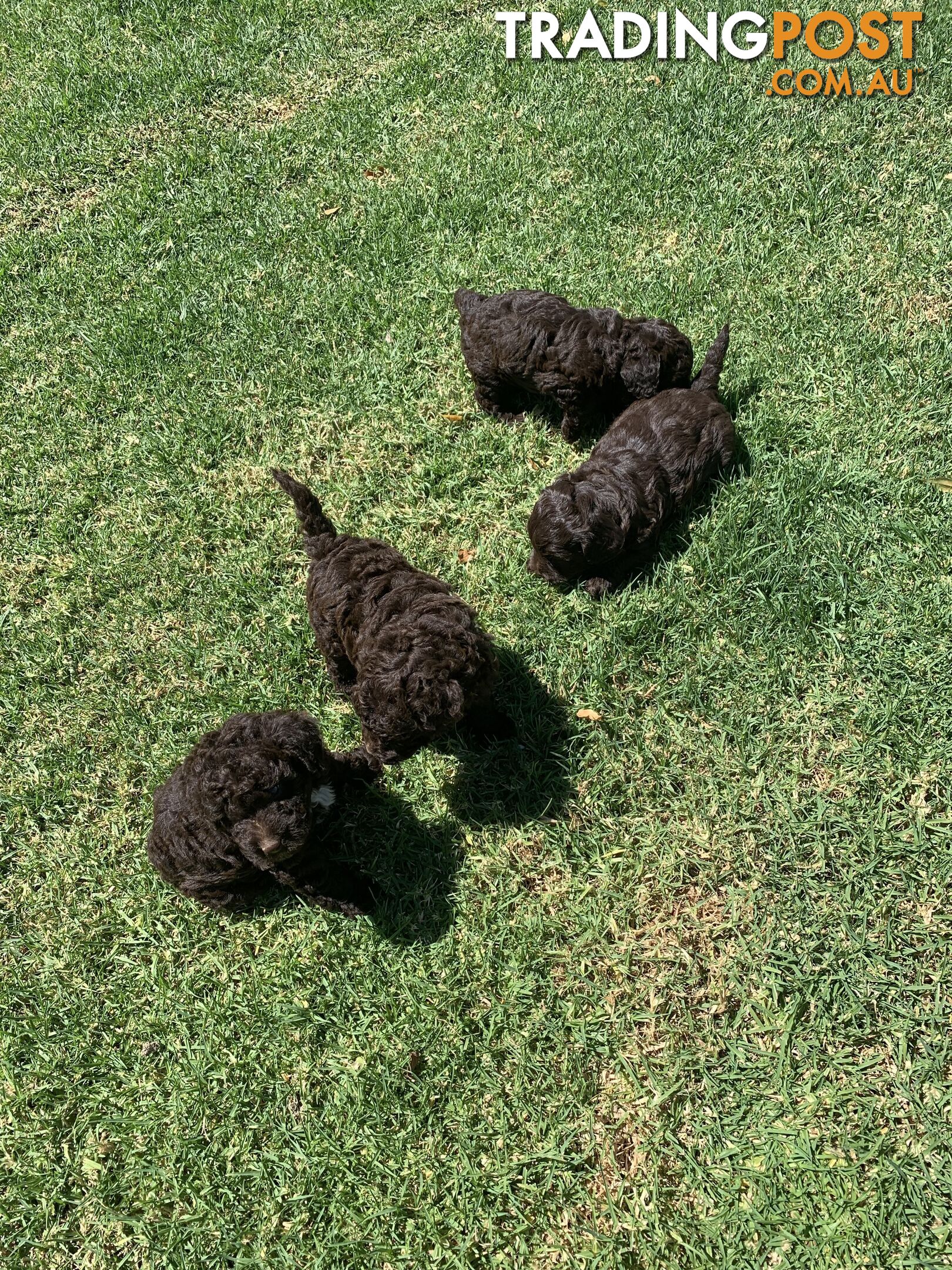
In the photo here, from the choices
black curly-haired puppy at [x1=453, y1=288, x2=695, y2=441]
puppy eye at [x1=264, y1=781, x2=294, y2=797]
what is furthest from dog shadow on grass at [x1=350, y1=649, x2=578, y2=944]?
black curly-haired puppy at [x1=453, y1=288, x2=695, y2=441]

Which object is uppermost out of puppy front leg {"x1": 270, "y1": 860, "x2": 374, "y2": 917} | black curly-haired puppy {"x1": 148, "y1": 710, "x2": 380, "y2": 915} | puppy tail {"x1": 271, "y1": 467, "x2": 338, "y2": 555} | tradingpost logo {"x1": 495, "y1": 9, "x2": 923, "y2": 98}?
tradingpost logo {"x1": 495, "y1": 9, "x2": 923, "y2": 98}

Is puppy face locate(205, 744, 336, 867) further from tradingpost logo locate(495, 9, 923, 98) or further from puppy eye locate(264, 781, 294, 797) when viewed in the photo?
tradingpost logo locate(495, 9, 923, 98)

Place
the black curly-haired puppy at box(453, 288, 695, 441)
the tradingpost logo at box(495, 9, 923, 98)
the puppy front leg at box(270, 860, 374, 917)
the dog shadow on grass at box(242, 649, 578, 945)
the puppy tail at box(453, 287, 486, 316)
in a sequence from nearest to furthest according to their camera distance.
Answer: the puppy front leg at box(270, 860, 374, 917) → the dog shadow on grass at box(242, 649, 578, 945) → the black curly-haired puppy at box(453, 288, 695, 441) → the puppy tail at box(453, 287, 486, 316) → the tradingpost logo at box(495, 9, 923, 98)

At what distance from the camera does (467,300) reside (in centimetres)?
503

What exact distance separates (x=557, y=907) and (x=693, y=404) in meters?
2.66

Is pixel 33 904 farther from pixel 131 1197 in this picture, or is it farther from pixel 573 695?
pixel 573 695

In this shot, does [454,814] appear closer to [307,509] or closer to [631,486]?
[307,509]

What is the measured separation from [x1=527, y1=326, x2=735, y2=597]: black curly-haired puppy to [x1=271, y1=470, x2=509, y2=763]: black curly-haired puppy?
70cm

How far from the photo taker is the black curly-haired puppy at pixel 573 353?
4484 mm

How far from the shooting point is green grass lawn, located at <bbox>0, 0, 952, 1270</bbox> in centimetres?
319

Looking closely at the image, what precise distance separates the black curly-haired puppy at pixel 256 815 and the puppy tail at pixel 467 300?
9.40 feet

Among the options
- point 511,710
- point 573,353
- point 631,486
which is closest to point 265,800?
point 511,710

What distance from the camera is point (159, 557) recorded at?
503 centimetres

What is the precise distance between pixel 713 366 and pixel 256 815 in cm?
336
